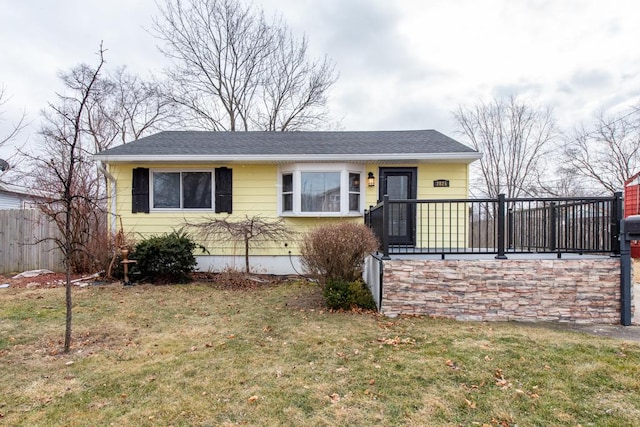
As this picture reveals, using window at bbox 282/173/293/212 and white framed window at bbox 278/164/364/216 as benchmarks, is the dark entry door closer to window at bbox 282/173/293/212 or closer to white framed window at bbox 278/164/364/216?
white framed window at bbox 278/164/364/216

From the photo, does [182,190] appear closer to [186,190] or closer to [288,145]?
[186,190]

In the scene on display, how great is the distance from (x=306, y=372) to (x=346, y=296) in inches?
81.8

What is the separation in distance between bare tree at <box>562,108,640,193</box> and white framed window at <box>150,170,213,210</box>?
17957 mm

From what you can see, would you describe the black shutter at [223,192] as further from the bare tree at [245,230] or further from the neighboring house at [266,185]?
the bare tree at [245,230]

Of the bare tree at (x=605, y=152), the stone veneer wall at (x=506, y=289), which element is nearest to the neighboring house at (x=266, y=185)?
the stone veneer wall at (x=506, y=289)

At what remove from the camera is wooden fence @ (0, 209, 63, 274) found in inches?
346

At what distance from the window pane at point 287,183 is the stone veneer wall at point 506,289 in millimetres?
4011

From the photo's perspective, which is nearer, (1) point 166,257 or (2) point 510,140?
(1) point 166,257

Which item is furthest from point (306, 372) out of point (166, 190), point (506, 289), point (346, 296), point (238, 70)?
point (238, 70)

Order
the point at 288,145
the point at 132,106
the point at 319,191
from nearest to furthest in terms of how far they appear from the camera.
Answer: the point at 319,191 → the point at 288,145 → the point at 132,106

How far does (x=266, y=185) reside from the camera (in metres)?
8.28

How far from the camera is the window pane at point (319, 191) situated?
7.99m

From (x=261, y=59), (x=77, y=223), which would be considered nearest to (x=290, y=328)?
(x=77, y=223)

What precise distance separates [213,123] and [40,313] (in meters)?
13.4
